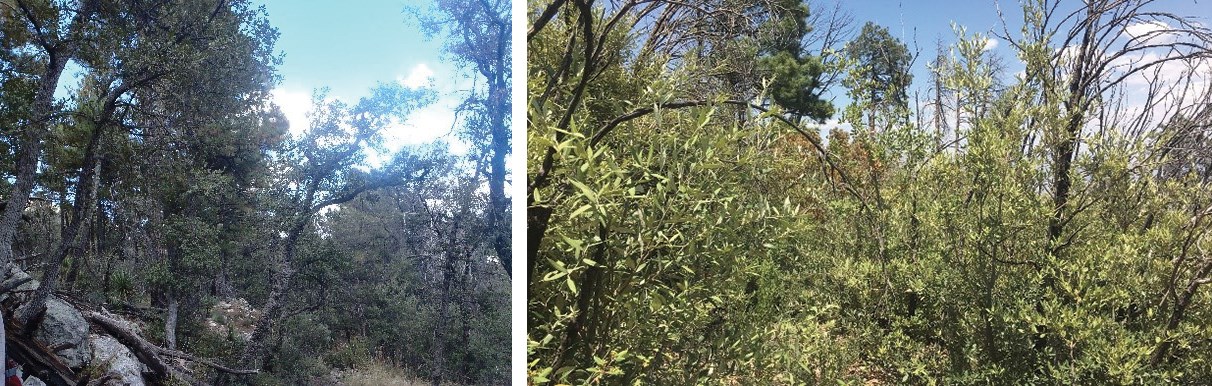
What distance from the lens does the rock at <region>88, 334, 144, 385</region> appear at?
138 cm

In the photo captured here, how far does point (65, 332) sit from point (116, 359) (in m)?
0.11

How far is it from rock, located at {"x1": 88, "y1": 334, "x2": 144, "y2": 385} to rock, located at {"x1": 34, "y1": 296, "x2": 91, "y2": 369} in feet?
0.05

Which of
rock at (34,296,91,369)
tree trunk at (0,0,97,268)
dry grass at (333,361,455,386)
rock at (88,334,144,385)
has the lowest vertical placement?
dry grass at (333,361,455,386)

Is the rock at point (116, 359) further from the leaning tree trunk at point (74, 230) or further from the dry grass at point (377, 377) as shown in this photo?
the dry grass at point (377, 377)

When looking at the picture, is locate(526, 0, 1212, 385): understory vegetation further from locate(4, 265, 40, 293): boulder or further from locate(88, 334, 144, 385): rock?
locate(4, 265, 40, 293): boulder

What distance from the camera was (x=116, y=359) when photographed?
1.41 m

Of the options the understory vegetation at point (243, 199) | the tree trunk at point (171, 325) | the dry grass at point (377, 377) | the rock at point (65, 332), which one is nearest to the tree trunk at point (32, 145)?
the understory vegetation at point (243, 199)

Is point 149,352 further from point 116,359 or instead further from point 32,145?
point 32,145

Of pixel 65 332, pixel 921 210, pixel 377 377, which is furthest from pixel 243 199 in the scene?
pixel 921 210

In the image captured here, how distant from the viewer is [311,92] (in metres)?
1.66

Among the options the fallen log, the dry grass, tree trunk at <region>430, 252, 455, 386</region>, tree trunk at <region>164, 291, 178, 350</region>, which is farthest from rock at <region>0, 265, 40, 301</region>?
tree trunk at <region>430, 252, 455, 386</region>

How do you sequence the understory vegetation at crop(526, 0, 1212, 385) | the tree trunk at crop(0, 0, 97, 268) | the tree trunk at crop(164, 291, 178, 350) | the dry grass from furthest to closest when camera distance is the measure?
the dry grass, the tree trunk at crop(164, 291, 178, 350), the tree trunk at crop(0, 0, 97, 268), the understory vegetation at crop(526, 0, 1212, 385)

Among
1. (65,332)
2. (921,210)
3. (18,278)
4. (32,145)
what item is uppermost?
(32,145)

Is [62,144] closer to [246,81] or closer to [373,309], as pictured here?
[246,81]
